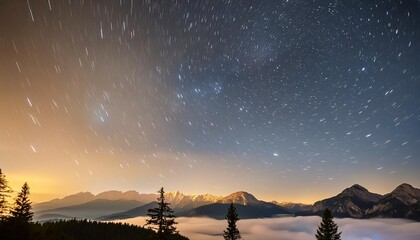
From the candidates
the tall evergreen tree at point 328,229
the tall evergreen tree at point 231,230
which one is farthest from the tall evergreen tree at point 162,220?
the tall evergreen tree at point 328,229

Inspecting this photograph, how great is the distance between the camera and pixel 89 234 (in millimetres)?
160125

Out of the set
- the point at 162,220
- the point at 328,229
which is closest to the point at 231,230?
the point at 328,229

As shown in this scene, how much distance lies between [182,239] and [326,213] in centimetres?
14807

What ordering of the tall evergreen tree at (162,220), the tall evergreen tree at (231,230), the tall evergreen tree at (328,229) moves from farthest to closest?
Result: the tall evergreen tree at (328,229), the tall evergreen tree at (231,230), the tall evergreen tree at (162,220)

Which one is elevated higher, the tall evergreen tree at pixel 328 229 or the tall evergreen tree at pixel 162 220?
the tall evergreen tree at pixel 162 220

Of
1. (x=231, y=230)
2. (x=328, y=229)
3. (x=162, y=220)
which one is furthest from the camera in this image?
(x=328, y=229)

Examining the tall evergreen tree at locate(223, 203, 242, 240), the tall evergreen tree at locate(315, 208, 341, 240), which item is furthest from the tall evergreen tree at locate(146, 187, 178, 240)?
the tall evergreen tree at locate(315, 208, 341, 240)

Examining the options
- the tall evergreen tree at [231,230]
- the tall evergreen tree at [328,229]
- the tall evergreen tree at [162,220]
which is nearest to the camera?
the tall evergreen tree at [162,220]

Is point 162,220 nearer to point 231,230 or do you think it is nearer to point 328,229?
point 231,230

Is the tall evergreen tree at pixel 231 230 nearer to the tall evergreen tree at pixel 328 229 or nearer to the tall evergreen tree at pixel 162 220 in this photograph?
the tall evergreen tree at pixel 328 229

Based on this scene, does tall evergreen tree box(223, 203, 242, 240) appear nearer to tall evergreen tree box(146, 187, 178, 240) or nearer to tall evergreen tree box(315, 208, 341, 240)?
tall evergreen tree box(315, 208, 341, 240)

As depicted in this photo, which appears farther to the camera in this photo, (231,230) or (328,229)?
(328,229)

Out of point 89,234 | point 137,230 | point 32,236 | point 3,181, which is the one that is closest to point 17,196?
point 3,181

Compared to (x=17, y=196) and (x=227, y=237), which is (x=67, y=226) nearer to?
Answer: (x=17, y=196)
